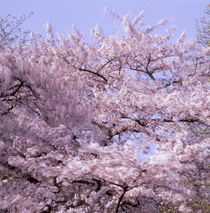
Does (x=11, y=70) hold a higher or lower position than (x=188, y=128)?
lower

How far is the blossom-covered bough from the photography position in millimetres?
3738

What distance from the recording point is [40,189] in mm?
4531

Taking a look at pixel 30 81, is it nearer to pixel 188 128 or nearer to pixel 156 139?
pixel 156 139

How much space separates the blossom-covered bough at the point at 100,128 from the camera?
374 centimetres

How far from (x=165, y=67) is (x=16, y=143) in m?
7.19

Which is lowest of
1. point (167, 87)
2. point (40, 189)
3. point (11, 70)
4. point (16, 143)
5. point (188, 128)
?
point (40, 189)

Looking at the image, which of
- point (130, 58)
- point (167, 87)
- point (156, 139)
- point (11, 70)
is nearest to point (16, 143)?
point (11, 70)

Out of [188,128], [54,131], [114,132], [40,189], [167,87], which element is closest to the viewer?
[54,131]

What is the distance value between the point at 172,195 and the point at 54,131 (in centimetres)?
256

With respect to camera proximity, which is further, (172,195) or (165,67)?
(165,67)

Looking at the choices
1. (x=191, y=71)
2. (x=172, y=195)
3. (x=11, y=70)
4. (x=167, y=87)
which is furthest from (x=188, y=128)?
(x=11, y=70)

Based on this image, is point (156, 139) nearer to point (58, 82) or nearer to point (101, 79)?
point (101, 79)

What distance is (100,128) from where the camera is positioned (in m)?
6.89

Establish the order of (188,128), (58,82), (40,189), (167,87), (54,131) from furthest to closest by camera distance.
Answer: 1. (167,87)
2. (188,128)
3. (58,82)
4. (40,189)
5. (54,131)
